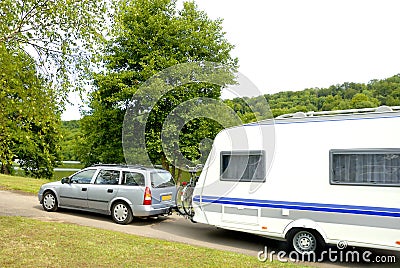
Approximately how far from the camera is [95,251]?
23.8 ft

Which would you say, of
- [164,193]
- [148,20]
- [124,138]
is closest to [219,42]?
[148,20]

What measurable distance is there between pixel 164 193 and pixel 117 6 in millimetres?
5242

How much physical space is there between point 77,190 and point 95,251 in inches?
174

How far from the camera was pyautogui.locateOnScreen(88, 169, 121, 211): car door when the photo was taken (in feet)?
35.4

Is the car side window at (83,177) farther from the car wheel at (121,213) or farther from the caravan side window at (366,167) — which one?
the caravan side window at (366,167)

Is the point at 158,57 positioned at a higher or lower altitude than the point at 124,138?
higher

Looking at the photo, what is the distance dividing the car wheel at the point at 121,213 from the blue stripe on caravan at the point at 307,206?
2.29m

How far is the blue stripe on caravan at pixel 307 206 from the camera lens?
7014mm

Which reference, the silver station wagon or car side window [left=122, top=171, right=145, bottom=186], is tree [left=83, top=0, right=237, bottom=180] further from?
car side window [left=122, top=171, right=145, bottom=186]

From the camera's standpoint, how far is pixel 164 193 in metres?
10.9

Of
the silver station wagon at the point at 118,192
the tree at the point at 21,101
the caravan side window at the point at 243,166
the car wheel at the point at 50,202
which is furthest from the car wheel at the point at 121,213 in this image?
the caravan side window at the point at 243,166

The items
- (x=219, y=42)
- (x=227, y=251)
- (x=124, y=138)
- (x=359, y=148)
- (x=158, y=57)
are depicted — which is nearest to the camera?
(x=359, y=148)

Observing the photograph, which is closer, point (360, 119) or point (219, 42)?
point (360, 119)

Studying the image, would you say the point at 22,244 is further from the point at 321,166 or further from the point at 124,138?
the point at 124,138
